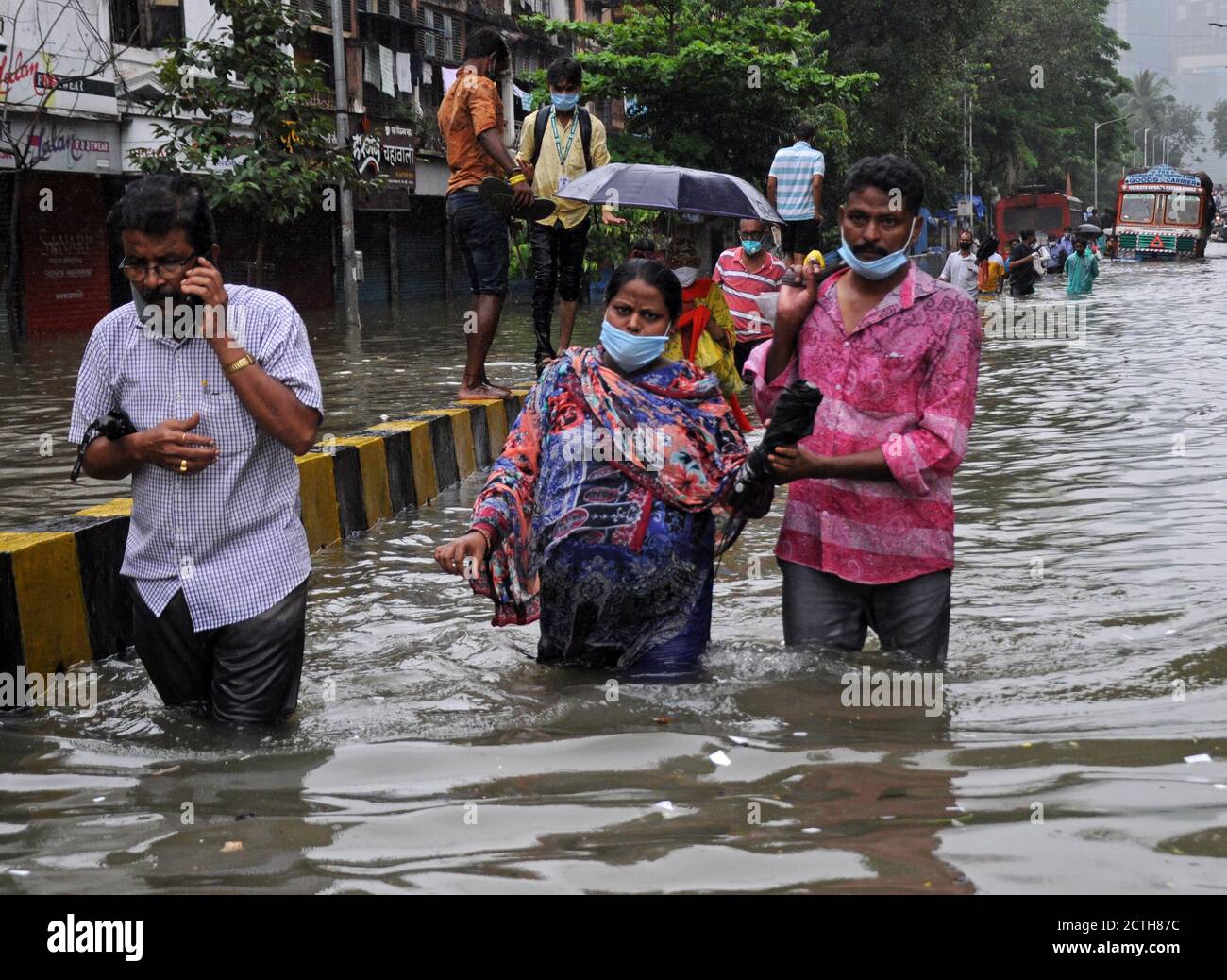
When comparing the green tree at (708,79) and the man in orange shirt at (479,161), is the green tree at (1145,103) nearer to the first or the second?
the green tree at (708,79)

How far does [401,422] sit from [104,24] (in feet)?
54.0

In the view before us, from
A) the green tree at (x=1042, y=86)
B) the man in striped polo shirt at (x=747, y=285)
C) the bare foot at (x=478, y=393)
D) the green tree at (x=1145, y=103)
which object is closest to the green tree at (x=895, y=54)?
the green tree at (x=1042, y=86)

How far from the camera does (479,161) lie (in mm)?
9625

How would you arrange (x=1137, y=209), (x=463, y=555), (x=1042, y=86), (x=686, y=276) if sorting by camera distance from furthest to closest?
(x=1042, y=86) → (x=1137, y=209) → (x=686, y=276) → (x=463, y=555)

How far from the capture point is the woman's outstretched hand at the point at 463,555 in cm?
433

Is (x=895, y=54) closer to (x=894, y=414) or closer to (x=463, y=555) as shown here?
(x=894, y=414)

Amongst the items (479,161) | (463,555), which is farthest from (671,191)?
(463,555)

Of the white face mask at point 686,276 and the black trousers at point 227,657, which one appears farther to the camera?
the white face mask at point 686,276

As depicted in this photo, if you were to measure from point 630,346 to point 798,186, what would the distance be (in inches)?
347

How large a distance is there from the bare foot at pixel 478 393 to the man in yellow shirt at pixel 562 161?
713 mm
